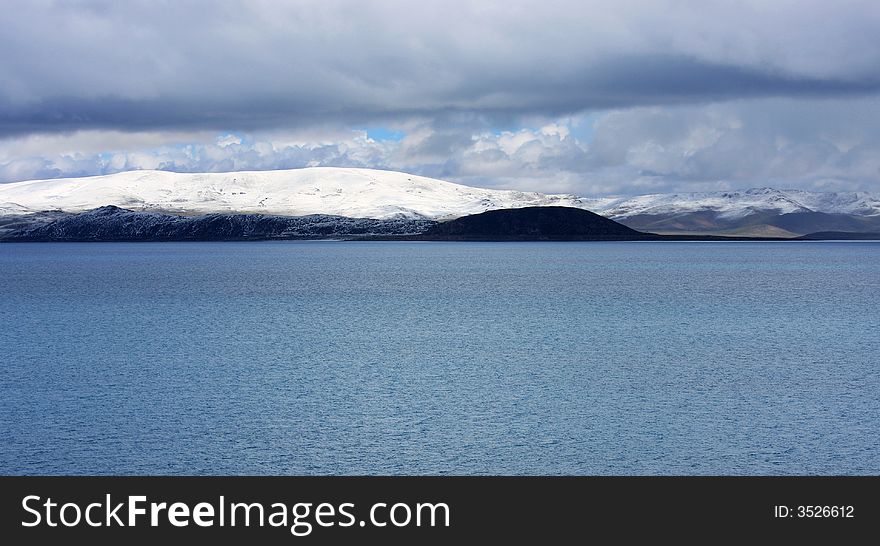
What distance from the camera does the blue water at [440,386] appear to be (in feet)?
90.0

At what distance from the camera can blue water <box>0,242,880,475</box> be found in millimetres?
27438

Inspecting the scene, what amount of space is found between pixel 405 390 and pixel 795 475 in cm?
1518

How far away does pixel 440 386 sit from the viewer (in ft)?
124

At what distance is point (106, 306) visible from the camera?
7362cm

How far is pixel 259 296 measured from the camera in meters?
84.1

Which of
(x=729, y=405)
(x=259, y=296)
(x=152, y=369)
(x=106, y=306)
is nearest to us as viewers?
(x=729, y=405)
